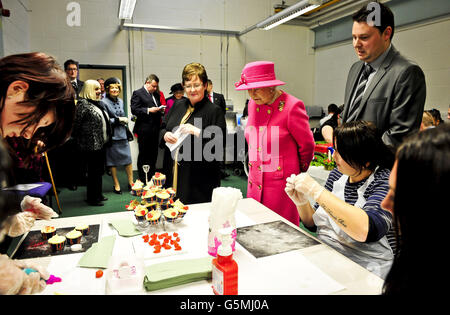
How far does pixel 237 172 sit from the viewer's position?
6129 mm

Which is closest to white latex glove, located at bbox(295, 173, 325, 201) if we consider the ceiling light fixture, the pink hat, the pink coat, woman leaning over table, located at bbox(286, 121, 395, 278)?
woman leaning over table, located at bbox(286, 121, 395, 278)

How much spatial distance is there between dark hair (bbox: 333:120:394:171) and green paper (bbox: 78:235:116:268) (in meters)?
1.12

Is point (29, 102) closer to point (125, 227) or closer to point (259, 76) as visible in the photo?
point (125, 227)

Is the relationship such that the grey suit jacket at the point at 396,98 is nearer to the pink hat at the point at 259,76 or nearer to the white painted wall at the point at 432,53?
the pink hat at the point at 259,76

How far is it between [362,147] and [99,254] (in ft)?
4.03

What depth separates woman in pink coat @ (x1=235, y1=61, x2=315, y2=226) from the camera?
203 centimetres

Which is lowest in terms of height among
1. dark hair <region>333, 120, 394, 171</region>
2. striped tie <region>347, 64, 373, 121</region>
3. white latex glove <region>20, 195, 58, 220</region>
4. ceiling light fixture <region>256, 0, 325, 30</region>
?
white latex glove <region>20, 195, 58, 220</region>

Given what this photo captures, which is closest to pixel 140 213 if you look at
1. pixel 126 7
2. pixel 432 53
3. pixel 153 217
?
pixel 153 217

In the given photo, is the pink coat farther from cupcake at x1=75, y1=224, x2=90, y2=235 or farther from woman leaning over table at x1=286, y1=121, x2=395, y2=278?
cupcake at x1=75, y1=224, x2=90, y2=235

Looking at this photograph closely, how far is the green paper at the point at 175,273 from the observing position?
1.06 m

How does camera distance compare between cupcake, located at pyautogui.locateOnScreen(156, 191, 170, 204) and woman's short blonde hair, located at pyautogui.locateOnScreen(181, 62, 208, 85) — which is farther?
woman's short blonde hair, located at pyautogui.locateOnScreen(181, 62, 208, 85)

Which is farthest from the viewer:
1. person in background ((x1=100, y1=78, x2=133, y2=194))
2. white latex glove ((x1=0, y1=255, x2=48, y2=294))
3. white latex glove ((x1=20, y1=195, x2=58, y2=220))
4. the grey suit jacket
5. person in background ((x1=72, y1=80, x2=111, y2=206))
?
person in background ((x1=100, y1=78, x2=133, y2=194))
